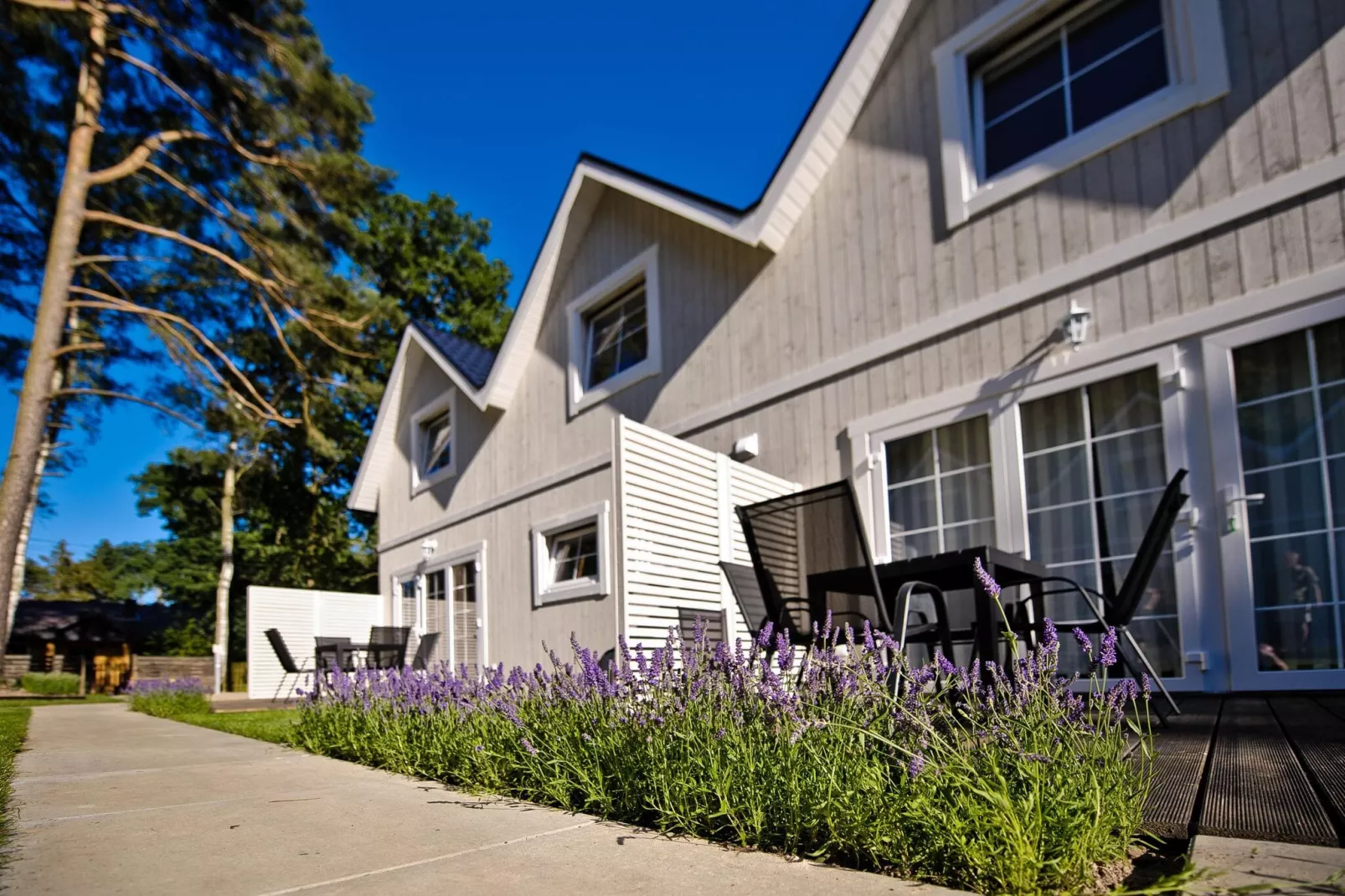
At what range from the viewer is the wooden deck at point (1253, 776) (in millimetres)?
1902

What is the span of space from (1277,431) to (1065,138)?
A: 2.13 metres

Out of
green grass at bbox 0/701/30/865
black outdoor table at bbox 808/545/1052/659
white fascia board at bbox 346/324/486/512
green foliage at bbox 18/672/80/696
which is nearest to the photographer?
green grass at bbox 0/701/30/865

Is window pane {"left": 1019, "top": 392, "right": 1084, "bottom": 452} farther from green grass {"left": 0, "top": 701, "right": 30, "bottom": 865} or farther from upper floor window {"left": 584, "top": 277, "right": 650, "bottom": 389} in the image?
green grass {"left": 0, "top": 701, "right": 30, "bottom": 865}

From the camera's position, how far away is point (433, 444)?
13.3 metres

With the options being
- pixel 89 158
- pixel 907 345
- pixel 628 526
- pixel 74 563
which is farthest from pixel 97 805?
pixel 74 563

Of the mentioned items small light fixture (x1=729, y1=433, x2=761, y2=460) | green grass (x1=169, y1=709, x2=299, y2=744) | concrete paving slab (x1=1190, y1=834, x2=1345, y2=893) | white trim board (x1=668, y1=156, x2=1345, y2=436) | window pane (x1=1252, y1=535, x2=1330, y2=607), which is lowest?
green grass (x1=169, y1=709, x2=299, y2=744)

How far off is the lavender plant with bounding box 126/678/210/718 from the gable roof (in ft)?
14.9

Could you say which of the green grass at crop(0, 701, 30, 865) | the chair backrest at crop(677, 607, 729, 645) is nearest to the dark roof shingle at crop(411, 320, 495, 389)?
the green grass at crop(0, 701, 30, 865)

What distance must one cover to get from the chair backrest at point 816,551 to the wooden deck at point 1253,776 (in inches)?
42.7

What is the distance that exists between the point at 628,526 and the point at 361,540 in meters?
20.4

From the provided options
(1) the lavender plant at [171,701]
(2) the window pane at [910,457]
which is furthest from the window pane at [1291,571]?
(1) the lavender plant at [171,701]

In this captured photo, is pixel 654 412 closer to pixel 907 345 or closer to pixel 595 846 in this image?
pixel 907 345

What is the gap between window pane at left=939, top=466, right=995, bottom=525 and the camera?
5629 millimetres

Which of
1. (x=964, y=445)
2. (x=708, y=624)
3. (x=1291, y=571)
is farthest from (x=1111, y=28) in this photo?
(x=708, y=624)
